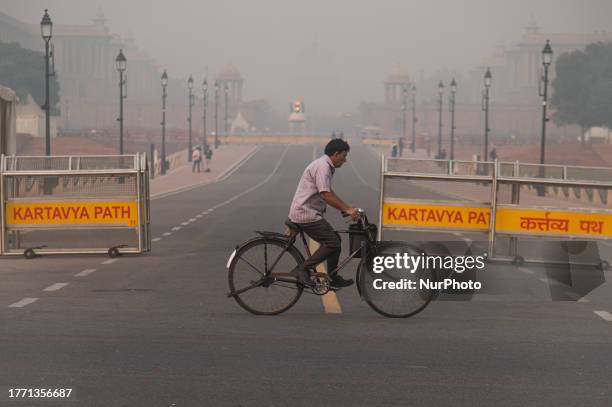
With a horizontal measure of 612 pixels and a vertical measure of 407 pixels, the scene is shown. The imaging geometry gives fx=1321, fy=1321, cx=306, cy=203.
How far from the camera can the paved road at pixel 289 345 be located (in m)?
8.27

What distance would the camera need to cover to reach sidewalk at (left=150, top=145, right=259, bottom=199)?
54.4m

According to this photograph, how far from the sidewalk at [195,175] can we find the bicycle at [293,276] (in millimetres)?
33784

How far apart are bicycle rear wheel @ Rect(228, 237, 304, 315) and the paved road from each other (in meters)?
0.19

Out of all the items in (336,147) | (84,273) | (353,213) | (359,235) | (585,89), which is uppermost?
(585,89)

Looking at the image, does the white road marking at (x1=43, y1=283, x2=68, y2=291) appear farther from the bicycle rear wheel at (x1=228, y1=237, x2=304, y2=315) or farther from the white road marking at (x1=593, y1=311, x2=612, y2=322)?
the white road marking at (x1=593, y1=311, x2=612, y2=322)

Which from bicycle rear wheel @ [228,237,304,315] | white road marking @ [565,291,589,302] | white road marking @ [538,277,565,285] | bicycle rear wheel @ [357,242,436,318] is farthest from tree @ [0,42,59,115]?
bicycle rear wheel @ [357,242,436,318]

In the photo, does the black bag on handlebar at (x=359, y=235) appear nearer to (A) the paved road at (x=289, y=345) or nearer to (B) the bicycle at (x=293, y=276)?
(B) the bicycle at (x=293, y=276)

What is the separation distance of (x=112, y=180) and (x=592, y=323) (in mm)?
9106

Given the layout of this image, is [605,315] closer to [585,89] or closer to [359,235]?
[359,235]

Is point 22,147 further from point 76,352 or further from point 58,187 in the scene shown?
point 76,352

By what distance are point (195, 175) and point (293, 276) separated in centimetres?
6137

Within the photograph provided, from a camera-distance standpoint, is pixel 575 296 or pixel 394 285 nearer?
pixel 394 285

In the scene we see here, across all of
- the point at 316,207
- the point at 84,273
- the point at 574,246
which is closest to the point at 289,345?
the point at 316,207

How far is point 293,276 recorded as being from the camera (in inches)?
464
